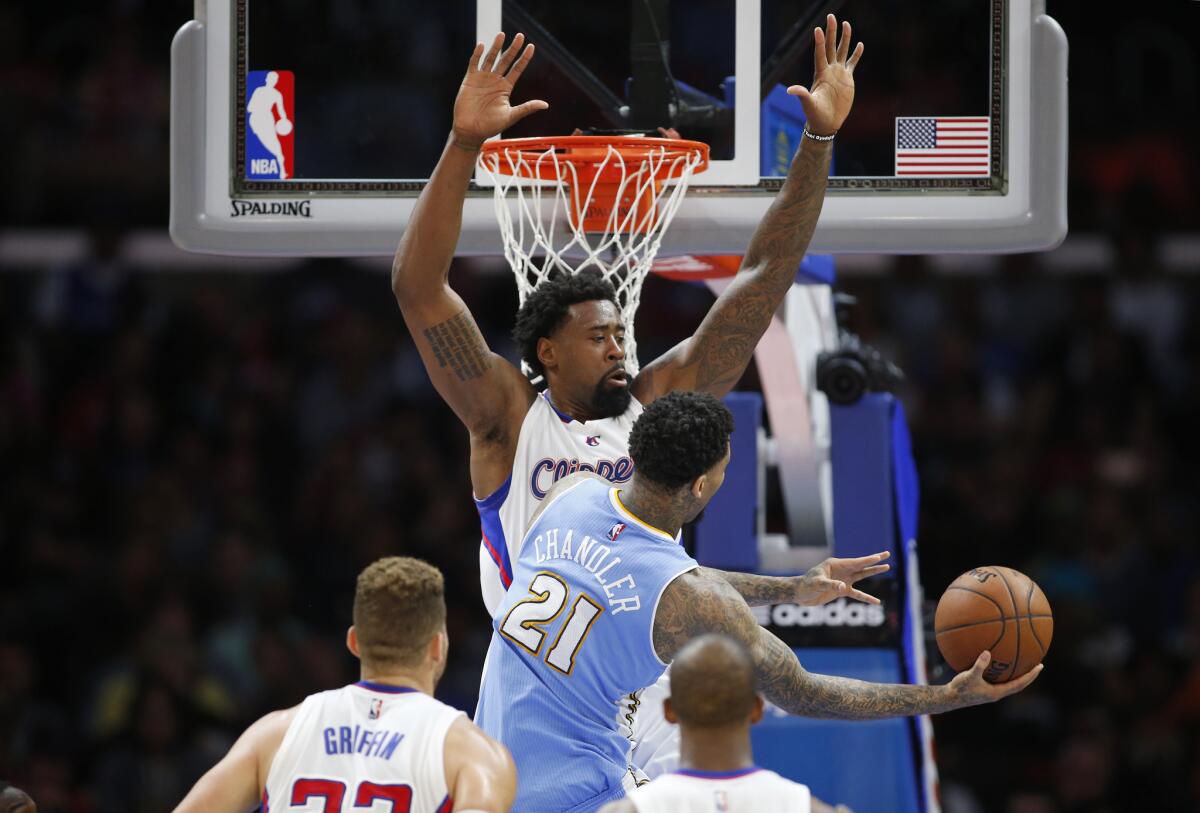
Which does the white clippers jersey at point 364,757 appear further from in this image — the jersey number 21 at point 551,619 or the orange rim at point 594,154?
the orange rim at point 594,154

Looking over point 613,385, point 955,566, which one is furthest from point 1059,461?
point 613,385

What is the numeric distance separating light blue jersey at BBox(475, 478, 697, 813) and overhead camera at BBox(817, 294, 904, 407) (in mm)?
2065

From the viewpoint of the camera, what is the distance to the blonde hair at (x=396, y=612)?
3.71 m

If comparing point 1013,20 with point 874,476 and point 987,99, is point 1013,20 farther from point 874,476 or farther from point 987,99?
point 874,476

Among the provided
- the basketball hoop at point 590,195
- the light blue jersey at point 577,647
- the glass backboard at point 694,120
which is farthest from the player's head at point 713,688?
the glass backboard at point 694,120

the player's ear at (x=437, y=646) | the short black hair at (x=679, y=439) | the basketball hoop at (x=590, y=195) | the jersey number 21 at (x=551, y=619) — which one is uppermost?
the basketball hoop at (x=590, y=195)

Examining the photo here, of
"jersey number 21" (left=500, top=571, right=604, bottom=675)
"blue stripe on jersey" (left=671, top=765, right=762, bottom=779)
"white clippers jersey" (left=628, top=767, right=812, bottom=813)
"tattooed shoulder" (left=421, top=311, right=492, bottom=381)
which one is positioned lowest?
"white clippers jersey" (left=628, top=767, right=812, bottom=813)

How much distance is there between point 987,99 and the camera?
549 cm

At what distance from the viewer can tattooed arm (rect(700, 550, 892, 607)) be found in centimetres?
453

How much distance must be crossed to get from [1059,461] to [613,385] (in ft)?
21.1

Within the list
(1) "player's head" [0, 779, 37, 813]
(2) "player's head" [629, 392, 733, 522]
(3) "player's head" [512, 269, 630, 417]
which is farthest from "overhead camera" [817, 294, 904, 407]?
(1) "player's head" [0, 779, 37, 813]

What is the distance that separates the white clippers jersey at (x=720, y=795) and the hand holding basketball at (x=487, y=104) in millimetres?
2050

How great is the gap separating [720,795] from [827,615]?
306 centimetres

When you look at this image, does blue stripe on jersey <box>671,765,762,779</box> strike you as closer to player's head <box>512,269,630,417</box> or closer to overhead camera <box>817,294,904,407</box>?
player's head <box>512,269,630,417</box>
